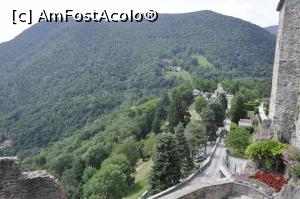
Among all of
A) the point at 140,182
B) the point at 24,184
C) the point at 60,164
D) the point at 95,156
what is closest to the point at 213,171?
the point at 140,182

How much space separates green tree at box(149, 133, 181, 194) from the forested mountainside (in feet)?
251

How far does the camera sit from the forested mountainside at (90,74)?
11488 cm

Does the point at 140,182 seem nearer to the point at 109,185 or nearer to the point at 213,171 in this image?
the point at 109,185

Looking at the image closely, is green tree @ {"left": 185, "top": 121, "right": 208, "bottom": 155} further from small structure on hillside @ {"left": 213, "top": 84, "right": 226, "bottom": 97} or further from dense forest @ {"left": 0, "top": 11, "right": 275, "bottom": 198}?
small structure on hillside @ {"left": 213, "top": 84, "right": 226, "bottom": 97}

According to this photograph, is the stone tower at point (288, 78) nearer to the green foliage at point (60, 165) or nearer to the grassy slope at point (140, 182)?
the grassy slope at point (140, 182)

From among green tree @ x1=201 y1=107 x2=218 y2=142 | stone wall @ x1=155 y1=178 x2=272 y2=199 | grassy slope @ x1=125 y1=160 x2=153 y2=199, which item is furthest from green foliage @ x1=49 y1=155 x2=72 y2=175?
stone wall @ x1=155 y1=178 x2=272 y2=199

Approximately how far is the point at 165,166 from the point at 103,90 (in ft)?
412

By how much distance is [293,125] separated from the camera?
19.5m

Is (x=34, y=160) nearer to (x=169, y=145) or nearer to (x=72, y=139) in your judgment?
(x=72, y=139)

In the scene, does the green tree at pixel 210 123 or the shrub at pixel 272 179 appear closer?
the shrub at pixel 272 179

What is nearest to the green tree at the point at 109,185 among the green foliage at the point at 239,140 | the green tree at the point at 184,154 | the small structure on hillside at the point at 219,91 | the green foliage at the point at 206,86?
the green tree at the point at 184,154

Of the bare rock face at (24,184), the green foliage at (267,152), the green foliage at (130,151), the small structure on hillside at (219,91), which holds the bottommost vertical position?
the green foliage at (130,151)

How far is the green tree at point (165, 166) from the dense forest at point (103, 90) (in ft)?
54.4

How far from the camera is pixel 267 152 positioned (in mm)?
18453
